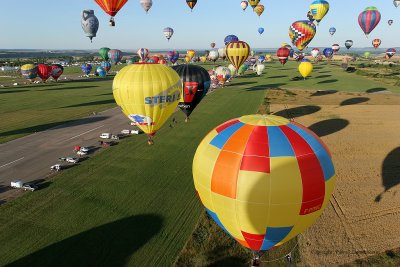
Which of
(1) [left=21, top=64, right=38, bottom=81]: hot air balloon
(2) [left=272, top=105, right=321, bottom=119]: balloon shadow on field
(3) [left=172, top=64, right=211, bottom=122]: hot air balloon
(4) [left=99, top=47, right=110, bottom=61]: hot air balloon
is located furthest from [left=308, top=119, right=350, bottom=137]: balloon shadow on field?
(4) [left=99, top=47, right=110, bottom=61]: hot air balloon

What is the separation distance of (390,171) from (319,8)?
68906 millimetres

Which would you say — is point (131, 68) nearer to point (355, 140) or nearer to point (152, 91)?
point (152, 91)

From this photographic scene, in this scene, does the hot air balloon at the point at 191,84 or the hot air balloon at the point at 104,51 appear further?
the hot air balloon at the point at 104,51

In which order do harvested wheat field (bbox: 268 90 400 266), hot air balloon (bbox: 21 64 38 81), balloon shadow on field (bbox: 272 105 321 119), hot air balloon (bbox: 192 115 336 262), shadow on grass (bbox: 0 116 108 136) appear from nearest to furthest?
A: hot air balloon (bbox: 192 115 336 262)
harvested wheat field (bbox: 268 90 400 266)
shadow on grass (bbox: 0 116 108 136)
balloon shadow on field (bbox: 272 105 321 119)
hot air balloon (bbox: 21 64 38 81)

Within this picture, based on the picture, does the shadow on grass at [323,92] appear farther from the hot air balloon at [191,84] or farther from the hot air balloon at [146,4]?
the hot air balloon at [146,4]

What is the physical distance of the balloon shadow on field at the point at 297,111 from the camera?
5088 centimetres

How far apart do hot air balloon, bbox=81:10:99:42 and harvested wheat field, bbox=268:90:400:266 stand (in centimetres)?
4967

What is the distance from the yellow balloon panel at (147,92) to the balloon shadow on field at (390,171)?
18.8 m

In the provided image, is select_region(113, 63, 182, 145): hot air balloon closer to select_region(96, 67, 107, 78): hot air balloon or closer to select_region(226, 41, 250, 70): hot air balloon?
select_region(226, 41, 250, 70): hot air balloon

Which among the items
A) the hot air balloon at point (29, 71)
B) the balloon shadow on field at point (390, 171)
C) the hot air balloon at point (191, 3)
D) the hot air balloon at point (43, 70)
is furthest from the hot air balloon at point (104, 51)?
the balloon shadow on field at point (390, 171)

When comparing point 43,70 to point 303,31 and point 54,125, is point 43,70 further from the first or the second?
point 303,31

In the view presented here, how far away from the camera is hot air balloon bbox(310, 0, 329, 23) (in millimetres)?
83188

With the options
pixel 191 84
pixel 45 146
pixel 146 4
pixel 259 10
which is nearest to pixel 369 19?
pixel 259 10

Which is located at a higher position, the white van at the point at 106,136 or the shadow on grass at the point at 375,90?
the white van at the point at 106,136
